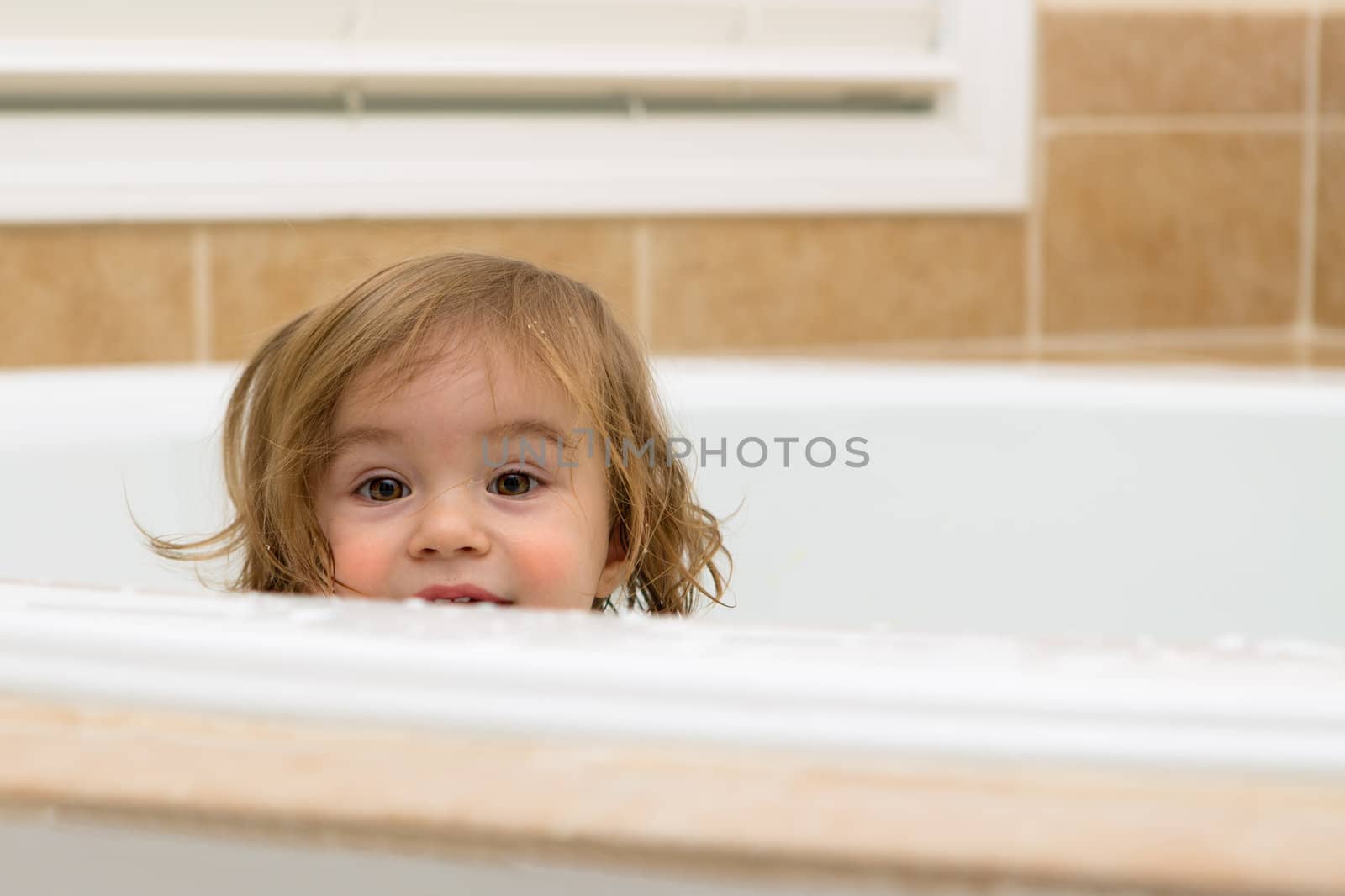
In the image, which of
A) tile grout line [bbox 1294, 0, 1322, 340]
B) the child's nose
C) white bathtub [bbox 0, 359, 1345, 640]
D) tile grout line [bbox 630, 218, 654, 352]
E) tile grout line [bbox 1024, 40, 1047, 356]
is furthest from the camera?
tile grout line [bbox 1294, 0, 1322, 340]

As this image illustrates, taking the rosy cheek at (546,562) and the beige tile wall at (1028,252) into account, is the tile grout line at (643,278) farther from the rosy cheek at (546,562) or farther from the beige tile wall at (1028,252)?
the rosy cheek at (546,562)

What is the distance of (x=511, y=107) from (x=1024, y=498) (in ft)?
2.39

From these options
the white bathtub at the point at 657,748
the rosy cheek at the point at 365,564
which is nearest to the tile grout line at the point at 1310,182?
the rosy cheek at the point at 365,564

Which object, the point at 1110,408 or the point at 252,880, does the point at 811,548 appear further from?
the point at 252,880

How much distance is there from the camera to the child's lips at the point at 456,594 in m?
0.80

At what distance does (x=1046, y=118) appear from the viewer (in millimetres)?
1785

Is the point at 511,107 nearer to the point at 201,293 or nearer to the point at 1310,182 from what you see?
the point at 201,293

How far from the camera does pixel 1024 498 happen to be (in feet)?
3.98

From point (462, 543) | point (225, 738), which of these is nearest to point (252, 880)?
point (225, 738)

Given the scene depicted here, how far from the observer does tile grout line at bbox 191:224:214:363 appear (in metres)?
1.53

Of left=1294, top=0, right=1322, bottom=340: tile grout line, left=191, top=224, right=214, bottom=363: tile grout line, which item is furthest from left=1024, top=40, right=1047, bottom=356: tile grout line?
left=191, top=224, right=214, bottom=363: tile grout line

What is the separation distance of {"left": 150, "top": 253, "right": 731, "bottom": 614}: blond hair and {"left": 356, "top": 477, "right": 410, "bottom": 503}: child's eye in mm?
33

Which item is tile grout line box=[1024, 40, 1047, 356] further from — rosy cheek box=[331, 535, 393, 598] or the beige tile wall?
rosy cheek box=[331, 535, 393, 598]

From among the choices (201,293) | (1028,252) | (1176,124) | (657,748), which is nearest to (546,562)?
(657,748)
